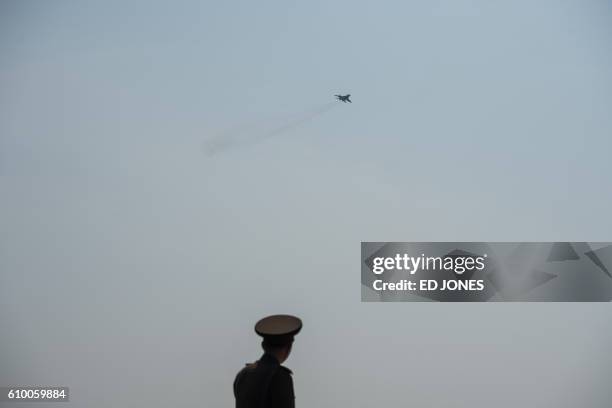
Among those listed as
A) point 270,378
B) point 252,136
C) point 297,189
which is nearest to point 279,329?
point 270,378

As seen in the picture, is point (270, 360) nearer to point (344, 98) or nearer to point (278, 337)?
point (278, 337)

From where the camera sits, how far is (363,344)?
2.40 m

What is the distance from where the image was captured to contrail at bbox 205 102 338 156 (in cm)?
244

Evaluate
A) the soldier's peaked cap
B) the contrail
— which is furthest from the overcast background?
the soldier's peaked cap

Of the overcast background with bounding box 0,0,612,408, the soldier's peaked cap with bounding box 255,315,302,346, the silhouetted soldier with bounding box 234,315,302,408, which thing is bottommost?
the silhouetted soldier with bounding box 234,315,302,408

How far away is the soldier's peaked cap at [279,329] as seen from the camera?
1451 mm

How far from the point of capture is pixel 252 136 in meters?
2.45

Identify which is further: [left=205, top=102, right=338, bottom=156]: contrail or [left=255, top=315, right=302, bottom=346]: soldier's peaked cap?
[left=205, top=102, right=338, bottom=156]: contrail

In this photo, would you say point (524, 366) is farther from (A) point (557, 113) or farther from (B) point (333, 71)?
(B) point (333, 71)

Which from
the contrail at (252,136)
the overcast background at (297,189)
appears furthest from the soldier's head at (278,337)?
the contrail at (252,136)

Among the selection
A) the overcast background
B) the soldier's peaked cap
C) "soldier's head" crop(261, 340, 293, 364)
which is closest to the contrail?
the overcast background

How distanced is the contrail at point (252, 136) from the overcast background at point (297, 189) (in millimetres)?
21

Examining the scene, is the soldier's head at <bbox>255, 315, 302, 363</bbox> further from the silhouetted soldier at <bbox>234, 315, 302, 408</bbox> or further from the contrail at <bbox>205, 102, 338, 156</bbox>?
the contrail at <bbox>205, 102, 338, 156</bbox>

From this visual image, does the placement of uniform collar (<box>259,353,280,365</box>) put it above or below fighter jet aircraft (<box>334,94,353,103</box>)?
below
